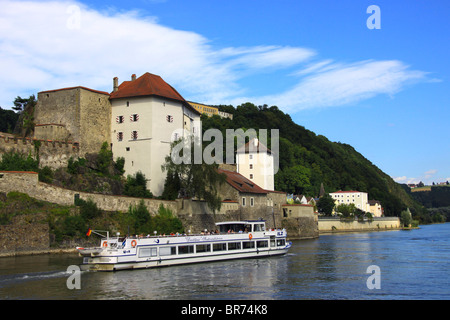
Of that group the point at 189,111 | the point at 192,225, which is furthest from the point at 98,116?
the point at 192,225

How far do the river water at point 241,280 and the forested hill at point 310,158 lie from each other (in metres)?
89.7

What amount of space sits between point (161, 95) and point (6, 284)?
34.7 meters

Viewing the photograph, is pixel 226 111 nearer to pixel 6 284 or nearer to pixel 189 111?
pixel 189 111

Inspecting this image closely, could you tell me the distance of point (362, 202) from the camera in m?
149

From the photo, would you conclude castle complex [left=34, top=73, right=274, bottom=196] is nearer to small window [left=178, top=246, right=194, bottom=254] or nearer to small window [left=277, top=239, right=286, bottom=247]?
small window [left=277, top=239, right=286, bottom=247]

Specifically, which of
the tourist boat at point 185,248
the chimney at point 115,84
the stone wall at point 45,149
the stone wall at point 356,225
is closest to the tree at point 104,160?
the stone wall at point 45,149

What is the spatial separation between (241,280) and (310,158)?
131 metres

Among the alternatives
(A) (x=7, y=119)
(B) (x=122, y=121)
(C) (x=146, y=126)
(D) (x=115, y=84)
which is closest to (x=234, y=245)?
(C) (x=146, y=126)

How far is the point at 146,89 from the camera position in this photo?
57.2 m

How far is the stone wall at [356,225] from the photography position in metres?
99.2

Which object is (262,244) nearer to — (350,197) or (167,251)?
(167,251)

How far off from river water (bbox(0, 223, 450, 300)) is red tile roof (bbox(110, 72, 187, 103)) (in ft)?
78.5

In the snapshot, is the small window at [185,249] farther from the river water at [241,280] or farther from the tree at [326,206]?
the tree at [326,206]

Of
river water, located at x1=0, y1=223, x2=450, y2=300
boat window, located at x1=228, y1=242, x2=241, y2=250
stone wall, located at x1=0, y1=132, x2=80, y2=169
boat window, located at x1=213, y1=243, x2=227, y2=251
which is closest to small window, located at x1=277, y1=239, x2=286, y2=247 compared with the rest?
river water, located at x1=0, y1=223, x2=450, y2=300
